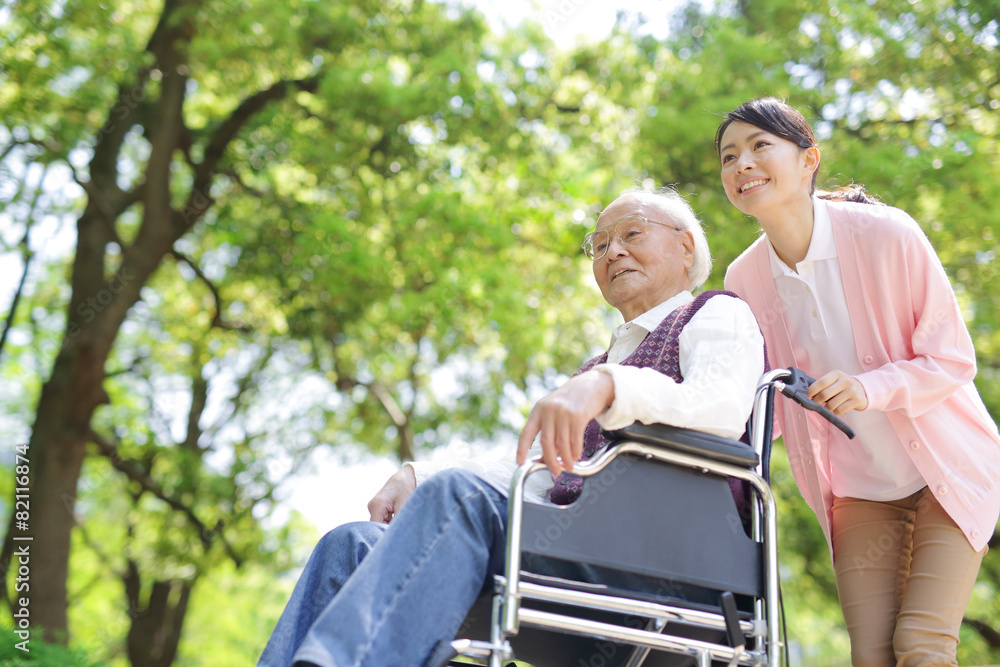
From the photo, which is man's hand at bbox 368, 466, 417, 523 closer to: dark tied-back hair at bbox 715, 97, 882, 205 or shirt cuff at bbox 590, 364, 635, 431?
shirt cuff at bbox 590, 364, 635, 431

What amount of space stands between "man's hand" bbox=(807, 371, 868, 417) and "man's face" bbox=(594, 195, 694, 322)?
0.54 meters

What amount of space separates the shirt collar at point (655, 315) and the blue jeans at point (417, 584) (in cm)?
72

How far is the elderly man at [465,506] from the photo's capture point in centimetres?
133

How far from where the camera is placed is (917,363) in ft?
6.00

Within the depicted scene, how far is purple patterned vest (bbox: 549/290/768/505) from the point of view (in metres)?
1.79

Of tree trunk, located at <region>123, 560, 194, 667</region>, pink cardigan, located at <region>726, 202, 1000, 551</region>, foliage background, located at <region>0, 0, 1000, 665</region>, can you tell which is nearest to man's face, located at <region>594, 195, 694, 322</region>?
pink cardigan, located at <region>726, 202, 1000, 551</region>

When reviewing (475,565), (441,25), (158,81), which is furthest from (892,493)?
(158,81)

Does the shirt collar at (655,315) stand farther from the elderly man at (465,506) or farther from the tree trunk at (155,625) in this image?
the tree trunk at (155,625)

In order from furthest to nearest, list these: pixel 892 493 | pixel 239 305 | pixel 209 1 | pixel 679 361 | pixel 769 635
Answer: pixel 239 305 → pixel 209 1 → pixel 892 493 → pixel 679 361 → pixel 769 635

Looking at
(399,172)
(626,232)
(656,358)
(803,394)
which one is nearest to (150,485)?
(399,172)

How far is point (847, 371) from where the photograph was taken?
6.61 ft

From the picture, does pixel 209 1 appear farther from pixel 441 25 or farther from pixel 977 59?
pixel 977 59

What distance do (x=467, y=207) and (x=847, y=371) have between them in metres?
5.26

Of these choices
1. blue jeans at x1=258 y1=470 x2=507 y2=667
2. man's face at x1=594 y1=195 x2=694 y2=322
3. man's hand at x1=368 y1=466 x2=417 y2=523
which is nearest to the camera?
blue jeans at x1=258 y1=470 x2=507 y2=667
